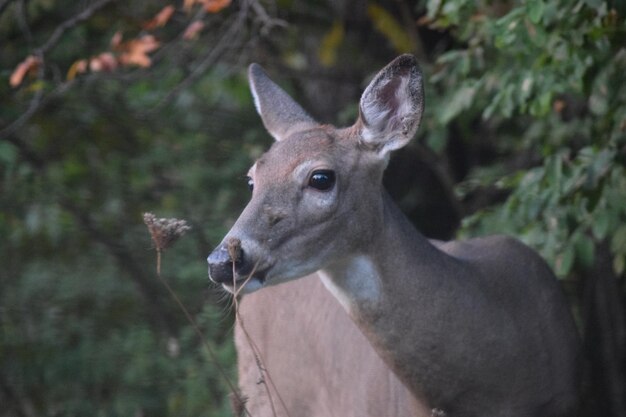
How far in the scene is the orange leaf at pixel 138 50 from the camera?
6844 mm

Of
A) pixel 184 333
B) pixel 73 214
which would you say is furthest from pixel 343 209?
pixel 73 214

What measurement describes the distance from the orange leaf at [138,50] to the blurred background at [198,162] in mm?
16

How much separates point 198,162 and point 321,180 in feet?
14.3

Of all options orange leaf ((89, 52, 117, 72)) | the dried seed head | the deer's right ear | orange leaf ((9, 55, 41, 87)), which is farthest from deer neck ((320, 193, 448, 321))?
orange leaf ((9, 55, 41, 87))

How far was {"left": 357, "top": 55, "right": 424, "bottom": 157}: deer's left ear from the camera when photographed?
15.9 ft

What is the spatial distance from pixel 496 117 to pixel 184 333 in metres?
2.16

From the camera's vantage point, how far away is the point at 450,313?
474 cm

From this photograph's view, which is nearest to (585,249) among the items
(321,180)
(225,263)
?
(321,180)

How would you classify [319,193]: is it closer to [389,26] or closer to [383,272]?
[383,272]

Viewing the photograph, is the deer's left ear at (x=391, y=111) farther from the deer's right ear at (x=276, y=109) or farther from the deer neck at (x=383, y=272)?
the deer's right ear at (x=276, y=109)

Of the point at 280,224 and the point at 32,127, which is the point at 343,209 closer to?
the point at 280,224

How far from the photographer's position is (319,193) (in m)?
4.62

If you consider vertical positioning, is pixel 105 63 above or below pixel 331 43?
above

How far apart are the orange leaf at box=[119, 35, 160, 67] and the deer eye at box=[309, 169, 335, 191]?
7.85ft
